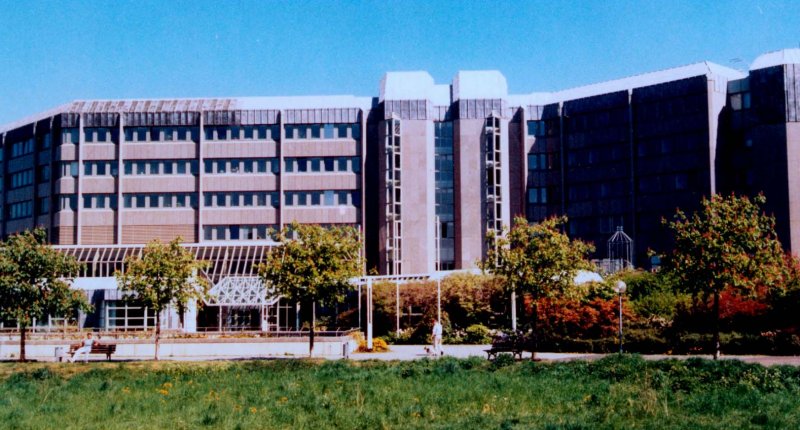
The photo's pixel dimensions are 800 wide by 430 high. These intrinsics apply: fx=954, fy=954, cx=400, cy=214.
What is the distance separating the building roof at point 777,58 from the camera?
76.1 metres

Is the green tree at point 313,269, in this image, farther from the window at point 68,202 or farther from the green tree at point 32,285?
the window at point 68,202

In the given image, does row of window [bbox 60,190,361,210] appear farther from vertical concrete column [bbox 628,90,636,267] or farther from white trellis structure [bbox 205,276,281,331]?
vertical concrete column [bbox 628,90,636,267]

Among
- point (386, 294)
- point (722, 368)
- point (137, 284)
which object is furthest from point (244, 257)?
point (722, 368)

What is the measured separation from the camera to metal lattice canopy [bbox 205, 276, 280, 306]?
62375mm

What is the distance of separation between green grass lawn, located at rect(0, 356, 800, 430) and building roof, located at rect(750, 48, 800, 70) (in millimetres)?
54285

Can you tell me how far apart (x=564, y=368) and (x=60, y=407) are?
581 inches

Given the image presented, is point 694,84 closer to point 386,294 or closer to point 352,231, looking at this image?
point 386,294

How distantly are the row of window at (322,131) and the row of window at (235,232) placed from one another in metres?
8.96

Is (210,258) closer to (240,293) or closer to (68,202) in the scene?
(240,293)

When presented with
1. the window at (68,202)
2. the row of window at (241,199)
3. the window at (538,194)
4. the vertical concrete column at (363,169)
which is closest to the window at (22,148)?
the window at (68,202)

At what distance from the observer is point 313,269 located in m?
42.0

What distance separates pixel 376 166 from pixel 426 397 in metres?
65.5

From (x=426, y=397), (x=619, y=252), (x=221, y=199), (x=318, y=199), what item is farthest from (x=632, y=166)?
(x=426, y=397)

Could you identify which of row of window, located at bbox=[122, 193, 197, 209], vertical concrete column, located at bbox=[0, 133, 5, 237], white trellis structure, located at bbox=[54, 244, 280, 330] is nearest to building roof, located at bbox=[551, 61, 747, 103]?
white trellis structure, located at bbox=[54, 244, 280, 330]
